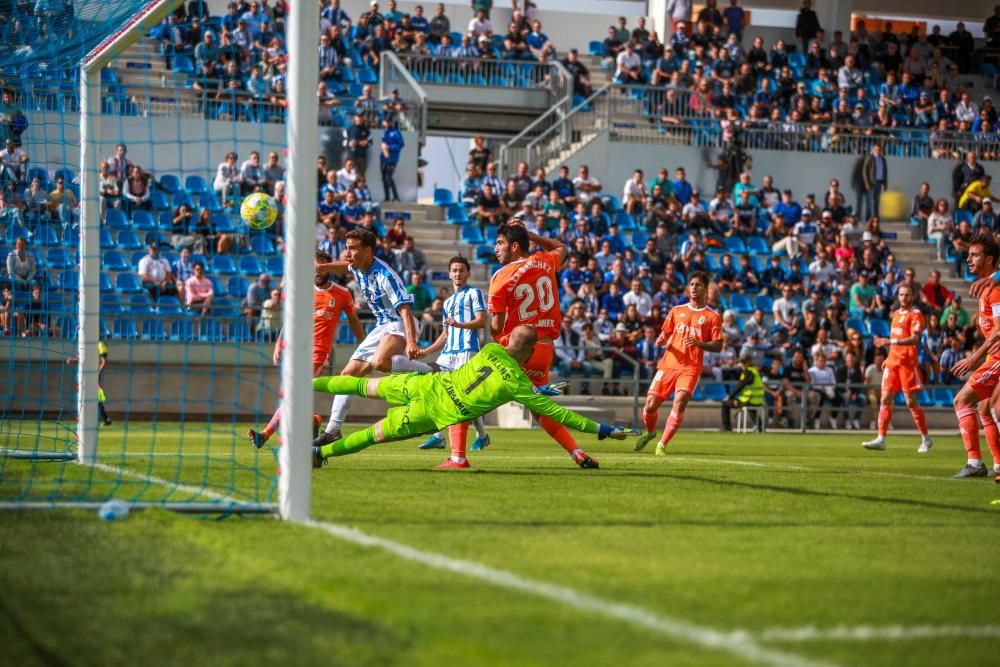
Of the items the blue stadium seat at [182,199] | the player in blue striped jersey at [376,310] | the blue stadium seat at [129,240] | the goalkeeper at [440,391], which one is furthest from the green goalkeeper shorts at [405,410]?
the blue stadium seat at [182,199]

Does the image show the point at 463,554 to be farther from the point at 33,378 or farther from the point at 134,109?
the point at 134,109

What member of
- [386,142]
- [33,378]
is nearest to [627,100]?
[386,142]

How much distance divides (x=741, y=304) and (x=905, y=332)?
9486 mm

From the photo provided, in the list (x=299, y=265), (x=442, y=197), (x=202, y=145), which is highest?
(x=202, y=145)

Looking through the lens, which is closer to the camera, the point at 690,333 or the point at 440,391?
the point at 440,391

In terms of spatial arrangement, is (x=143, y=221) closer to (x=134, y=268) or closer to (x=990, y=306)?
(x=134, y=268)

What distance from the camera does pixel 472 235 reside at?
2895 centimetres

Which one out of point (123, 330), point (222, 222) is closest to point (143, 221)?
point (222, 222)

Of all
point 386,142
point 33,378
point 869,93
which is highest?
point 869,93

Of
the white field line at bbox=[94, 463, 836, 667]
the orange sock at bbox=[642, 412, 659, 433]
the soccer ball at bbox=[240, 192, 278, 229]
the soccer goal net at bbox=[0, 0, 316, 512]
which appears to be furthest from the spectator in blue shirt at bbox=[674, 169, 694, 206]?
the white field line at bbox=[94, 463, 836, 667]

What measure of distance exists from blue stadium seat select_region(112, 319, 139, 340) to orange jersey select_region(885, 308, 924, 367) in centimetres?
1312

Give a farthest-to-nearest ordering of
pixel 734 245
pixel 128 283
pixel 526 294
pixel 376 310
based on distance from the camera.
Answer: pixel 734 245
pixel 128 283
pixel 376 310
pixel 526 294

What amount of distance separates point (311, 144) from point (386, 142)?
22.3 m

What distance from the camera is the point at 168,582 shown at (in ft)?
Answer: 16.7
